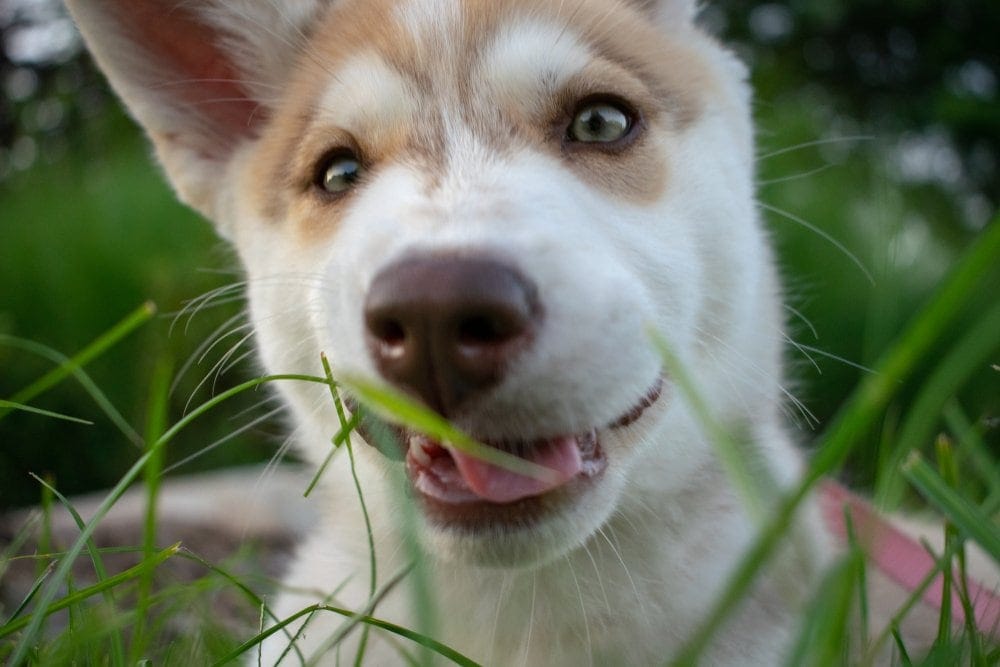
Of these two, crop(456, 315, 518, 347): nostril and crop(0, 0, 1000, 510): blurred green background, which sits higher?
crop(456, 315, 518, 347): nostril

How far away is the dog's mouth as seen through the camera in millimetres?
1610

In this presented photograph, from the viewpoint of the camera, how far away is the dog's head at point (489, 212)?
150cm

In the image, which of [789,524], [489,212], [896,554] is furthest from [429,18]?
[896,554]

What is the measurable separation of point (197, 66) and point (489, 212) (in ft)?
4.57

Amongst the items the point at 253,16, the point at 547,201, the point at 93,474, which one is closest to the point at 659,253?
the point at 547,201

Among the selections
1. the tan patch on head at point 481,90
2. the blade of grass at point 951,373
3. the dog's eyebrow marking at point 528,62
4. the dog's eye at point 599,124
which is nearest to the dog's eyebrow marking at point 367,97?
the tan patch on head at point 481,90

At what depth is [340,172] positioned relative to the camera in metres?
2.14

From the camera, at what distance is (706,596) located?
192 centimetres

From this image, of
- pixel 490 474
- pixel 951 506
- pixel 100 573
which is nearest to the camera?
pixel 951 506

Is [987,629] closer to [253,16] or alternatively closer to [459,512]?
[459,512]

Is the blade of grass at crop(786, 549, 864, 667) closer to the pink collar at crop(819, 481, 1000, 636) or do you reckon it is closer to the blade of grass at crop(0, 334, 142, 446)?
the pink collar at crop(819, 481, 1000, 636)

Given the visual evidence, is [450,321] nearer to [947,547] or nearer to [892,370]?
[892,370]

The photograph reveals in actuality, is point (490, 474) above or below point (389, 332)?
below

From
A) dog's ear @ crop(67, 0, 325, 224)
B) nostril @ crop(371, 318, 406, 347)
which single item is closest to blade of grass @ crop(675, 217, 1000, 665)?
nostril @ crop(371, 318, 406, 347)
